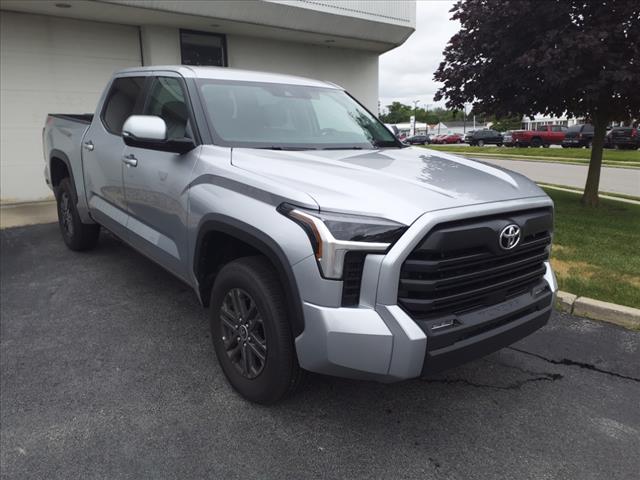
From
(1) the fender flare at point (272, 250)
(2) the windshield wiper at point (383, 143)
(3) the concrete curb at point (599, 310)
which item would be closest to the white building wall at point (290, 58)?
(2) the windshield wiper at point (383, 143)

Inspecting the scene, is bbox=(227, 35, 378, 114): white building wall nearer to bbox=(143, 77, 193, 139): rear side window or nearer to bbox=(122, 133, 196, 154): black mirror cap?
bbox=(143, 77, 193, 139): rear side window

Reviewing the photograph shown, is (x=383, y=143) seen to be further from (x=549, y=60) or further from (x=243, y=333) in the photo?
(x=549, y=60)

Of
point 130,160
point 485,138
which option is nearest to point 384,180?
point 130,160

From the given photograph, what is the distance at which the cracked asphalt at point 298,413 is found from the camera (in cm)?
238

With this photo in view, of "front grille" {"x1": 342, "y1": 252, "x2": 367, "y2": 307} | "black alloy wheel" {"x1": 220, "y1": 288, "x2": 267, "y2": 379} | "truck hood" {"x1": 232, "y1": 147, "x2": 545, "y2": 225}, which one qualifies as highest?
"truck hood" {"x1": 232, "y1": 147, "x2": 545, "y2": 225}

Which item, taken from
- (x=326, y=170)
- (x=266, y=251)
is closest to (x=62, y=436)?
(x=266, y=251)

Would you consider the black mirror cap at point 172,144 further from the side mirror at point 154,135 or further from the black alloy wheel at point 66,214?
the black alloy wheel at point 66,214

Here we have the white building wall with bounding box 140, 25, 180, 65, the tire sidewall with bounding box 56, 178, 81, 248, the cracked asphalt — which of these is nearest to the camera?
the cracked asphalt

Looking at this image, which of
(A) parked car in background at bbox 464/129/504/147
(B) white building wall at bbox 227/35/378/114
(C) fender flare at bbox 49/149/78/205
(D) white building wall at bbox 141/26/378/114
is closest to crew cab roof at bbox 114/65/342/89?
(C) fender flare at bbox 49/149/78/205

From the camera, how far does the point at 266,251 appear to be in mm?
2414

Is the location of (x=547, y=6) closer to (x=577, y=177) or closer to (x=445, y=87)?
(x=445, y=87)

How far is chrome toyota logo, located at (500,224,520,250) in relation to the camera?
241 cm

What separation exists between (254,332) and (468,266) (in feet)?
3.83

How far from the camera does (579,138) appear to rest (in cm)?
3222
